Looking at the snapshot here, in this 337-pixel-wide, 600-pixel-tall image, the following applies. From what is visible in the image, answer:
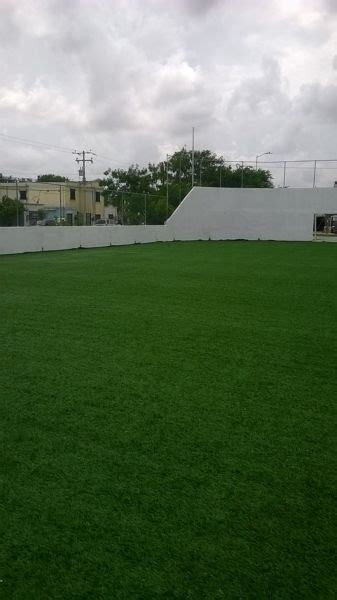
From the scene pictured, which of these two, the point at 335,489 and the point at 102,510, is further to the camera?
the point at 335,489

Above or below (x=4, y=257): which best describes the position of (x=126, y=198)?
above

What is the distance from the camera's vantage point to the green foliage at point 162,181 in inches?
1011

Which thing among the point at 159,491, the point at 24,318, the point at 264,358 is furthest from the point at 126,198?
the point at 159,491

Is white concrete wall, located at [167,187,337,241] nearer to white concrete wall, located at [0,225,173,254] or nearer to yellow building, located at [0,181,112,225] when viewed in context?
white concrete wall, located at [0,225,173,254]

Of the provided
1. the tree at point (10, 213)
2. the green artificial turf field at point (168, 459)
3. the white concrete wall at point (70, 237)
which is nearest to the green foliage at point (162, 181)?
the white concrete wall at point (70, 237)

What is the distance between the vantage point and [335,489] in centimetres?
256

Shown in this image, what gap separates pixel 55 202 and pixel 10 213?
4074 mm

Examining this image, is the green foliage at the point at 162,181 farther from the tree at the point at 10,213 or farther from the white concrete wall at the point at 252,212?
the tree at the point at 10,213

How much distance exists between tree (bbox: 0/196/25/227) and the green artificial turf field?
13.1m

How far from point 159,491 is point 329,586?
94 centimetres

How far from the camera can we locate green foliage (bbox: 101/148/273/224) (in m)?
25.7

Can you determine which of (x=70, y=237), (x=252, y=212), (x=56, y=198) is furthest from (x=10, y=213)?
(x=252, y=212)

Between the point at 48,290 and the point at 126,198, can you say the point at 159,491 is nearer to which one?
the point at 48,290

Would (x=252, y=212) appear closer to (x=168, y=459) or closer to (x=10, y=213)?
(x=10, y=213)
